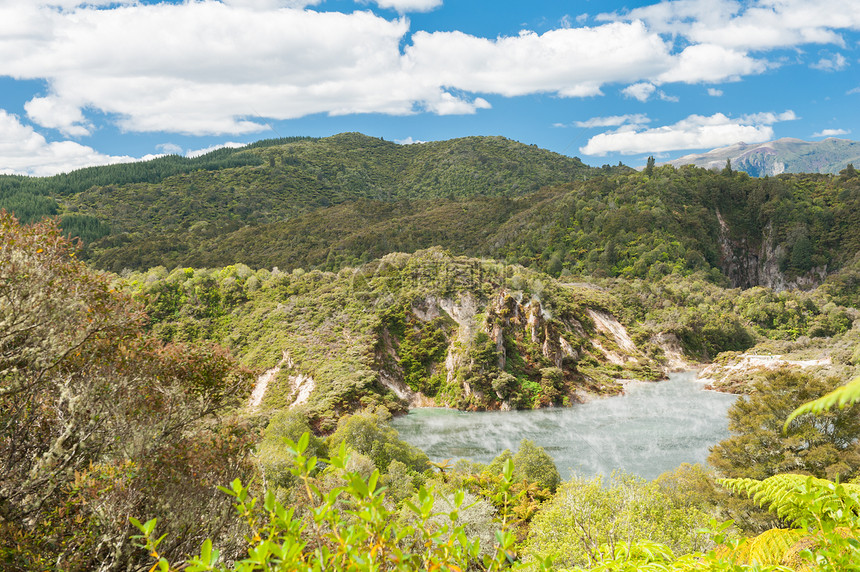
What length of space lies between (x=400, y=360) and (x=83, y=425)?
123 ft

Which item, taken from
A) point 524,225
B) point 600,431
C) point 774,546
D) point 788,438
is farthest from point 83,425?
point 524,225

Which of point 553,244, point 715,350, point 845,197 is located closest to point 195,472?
point 715,350

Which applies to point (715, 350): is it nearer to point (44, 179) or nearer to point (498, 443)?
point (498, 443)

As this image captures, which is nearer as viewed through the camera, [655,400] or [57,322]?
[57,322]

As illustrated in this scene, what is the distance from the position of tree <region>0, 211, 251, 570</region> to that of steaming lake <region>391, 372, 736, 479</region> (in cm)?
2221

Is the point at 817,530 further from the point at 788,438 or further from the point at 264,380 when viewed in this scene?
the point at 264,380

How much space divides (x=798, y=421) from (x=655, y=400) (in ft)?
79.5

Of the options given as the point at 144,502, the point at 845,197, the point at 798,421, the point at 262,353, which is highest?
the point at 845,197

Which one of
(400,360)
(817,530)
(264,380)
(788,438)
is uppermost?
(817,530)

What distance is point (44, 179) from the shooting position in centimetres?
12475

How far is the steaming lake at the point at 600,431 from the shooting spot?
Result: 27.7 metres

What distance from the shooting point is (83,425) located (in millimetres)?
6230

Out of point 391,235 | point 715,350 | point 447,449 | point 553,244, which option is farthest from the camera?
point 391,235

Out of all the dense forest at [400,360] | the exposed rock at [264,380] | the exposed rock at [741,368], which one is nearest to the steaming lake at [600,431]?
the exposed rock at [741,368]
